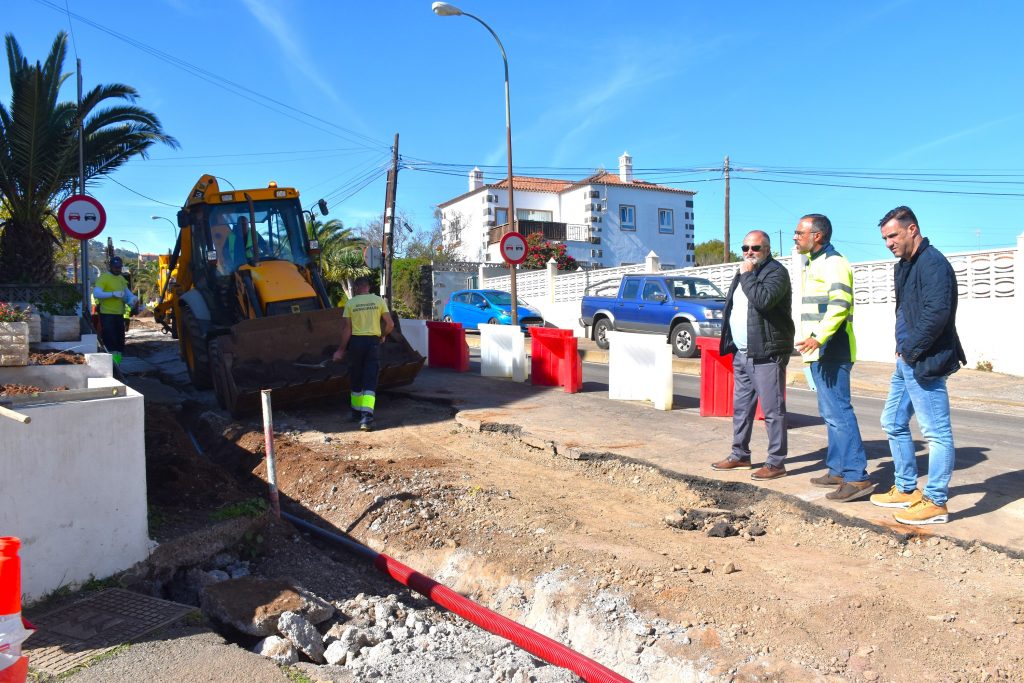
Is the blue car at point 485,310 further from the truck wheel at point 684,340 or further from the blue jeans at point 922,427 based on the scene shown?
the blue jeans at point 922,427

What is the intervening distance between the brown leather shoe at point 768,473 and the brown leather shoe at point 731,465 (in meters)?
0.30

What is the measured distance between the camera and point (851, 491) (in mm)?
5676

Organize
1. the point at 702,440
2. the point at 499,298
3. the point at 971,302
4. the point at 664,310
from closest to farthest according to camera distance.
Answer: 1. the point at 702,440
2. the point at 971,302
3. the point at 664,310
4. the point at 499,298

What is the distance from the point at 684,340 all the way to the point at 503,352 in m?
5.63

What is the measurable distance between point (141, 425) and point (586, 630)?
2.97m

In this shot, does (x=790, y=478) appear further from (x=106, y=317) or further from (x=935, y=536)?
(x=106, y=317)

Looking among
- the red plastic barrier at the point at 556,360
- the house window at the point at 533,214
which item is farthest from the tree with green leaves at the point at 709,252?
the red plastic barrier at the point at 556,360

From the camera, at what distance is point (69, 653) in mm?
3881

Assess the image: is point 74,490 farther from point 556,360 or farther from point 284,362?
point 556,360

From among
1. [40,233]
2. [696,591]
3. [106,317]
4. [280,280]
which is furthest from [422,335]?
[696,591]

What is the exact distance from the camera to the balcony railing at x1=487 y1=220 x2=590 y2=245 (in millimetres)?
42594

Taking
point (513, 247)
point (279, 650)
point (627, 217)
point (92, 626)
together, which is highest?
point (627, 217)

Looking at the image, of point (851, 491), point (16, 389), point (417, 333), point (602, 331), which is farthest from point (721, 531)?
point (602, 331)

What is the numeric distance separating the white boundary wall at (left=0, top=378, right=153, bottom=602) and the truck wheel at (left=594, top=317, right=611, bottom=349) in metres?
14.9
